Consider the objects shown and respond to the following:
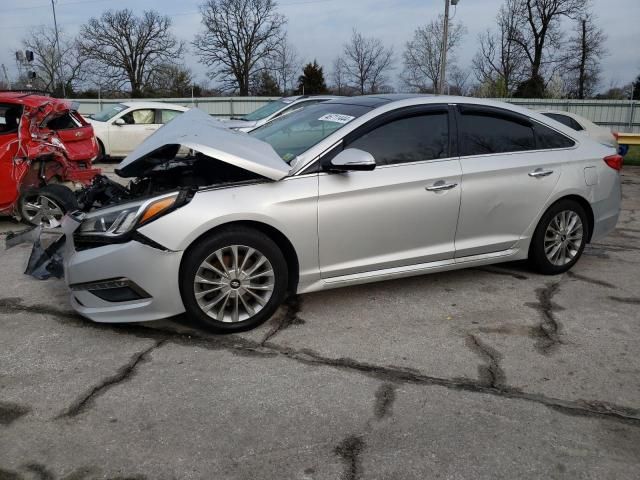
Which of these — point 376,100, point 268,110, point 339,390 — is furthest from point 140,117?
point 339,390

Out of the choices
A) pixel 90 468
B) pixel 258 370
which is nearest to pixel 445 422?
pixel 258 370

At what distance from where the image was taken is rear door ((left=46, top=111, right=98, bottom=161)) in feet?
24.9

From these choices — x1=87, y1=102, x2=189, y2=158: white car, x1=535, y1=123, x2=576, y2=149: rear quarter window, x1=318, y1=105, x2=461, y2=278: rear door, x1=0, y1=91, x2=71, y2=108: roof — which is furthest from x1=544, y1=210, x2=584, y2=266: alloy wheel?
x1=87, y1=102, x2=189, y2=158: white car

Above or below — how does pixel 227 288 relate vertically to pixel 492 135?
below

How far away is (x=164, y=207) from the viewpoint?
141 inches

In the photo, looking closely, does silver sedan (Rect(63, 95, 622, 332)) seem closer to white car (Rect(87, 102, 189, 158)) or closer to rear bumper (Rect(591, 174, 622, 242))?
rear bumper (Rect(591, 174, 622, 242))

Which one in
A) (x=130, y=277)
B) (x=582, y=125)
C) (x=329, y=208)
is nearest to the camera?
(x=130, y=277)

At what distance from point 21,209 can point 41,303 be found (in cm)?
278

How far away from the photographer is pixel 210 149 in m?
3.70

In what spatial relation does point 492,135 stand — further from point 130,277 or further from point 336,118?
point 130,277

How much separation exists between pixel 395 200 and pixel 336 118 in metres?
0.82

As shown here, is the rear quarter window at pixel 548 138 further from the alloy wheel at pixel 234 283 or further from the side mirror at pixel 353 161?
the alloy wheel at pixel 234 283

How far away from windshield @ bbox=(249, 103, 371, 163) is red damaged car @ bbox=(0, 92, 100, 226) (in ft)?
9.75

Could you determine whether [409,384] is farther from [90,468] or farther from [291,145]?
[291,145]
